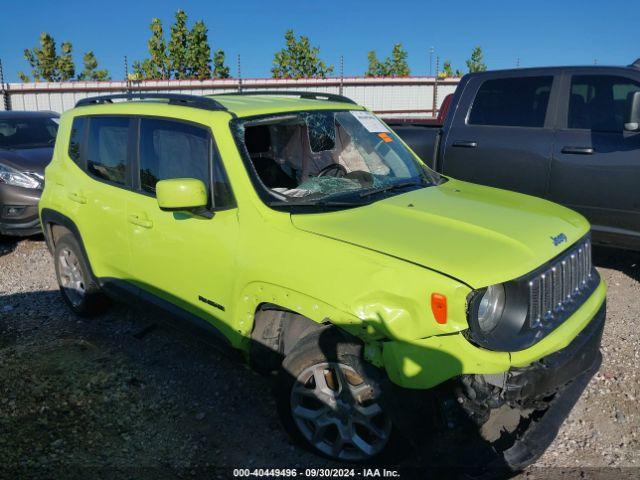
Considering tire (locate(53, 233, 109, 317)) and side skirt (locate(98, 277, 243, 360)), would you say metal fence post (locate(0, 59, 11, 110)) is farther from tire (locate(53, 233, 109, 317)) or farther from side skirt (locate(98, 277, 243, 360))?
side skirt (locate(98, 277, 243, 360))

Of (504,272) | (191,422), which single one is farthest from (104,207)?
(504,272)

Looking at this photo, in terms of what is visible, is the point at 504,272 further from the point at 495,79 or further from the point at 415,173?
the point at 495,79

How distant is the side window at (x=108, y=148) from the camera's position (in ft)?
12.9

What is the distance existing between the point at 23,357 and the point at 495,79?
501 cm

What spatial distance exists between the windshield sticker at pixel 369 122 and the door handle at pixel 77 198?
2.13m

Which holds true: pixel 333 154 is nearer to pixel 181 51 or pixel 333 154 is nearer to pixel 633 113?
pixel 633 113

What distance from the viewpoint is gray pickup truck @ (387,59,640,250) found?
4918mm

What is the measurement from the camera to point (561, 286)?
9.23 ft

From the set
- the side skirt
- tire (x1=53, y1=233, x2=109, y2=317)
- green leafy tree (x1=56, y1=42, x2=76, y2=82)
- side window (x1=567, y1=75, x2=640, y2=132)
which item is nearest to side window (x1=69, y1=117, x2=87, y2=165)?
tire (x1=53, y1=233, x2=109, y2=317)

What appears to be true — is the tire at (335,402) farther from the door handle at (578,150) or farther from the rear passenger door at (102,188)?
the door handle at (578,150)

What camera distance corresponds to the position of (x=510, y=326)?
2500mm

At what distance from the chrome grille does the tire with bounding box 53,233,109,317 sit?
3339 millimetres

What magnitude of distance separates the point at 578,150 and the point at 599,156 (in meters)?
0.19

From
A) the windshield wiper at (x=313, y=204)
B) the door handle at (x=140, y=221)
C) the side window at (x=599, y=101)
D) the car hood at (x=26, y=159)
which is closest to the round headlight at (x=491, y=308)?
the windshield wiper at (x=313, y=204)
